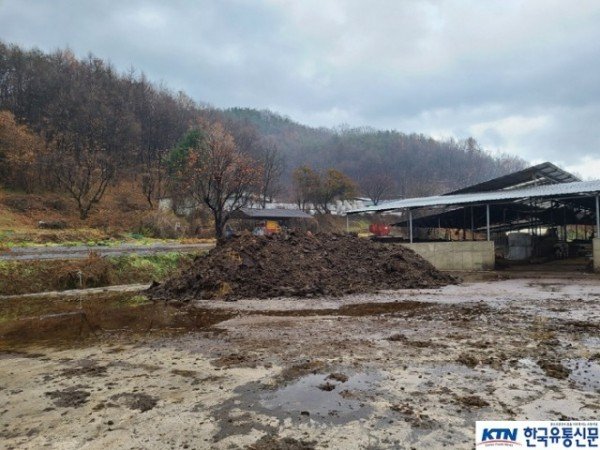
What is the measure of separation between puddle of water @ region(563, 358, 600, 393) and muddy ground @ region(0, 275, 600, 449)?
0.07 ft

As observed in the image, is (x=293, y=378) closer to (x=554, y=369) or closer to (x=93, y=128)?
(x=554, y=369)

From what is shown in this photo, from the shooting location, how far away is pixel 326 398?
4.12 meters

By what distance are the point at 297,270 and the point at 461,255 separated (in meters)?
10.4

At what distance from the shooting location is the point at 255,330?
7.54m

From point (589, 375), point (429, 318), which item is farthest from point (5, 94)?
point (589, 375)

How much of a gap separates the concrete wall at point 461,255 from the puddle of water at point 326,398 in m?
17.0

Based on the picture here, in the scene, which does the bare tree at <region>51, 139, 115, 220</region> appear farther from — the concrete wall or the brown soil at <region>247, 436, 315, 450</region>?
the brown soil at <region>247, 436, 315, 450</region>

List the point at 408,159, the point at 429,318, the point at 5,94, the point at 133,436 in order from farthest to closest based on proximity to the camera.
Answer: the point at 408,159, the point at 5,94, the point at 429,318, the point at 133,436

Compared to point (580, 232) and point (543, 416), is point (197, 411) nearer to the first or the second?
point (543, 416)

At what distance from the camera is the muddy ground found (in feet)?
11.2

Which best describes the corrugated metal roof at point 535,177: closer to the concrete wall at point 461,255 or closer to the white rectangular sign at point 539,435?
the concrete wall at point 461,255

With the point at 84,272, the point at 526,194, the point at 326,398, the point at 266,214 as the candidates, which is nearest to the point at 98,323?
the point at 326,398

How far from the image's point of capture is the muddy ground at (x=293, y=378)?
Result: 3.41 meters

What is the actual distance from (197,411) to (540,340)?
5.05 meters
